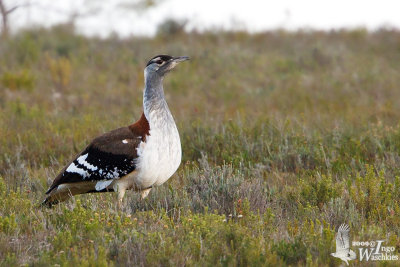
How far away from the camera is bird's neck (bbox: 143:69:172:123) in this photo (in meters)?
5.86

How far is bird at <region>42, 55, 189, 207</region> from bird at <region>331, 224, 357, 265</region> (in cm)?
171

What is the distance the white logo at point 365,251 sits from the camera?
14.0ft

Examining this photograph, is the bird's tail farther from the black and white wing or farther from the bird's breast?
the bird's breast

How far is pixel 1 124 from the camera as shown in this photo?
901 cm

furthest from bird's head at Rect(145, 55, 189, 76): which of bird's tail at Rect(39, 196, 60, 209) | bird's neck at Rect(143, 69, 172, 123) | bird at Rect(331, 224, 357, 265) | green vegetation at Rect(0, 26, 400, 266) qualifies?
bird at Rect(331, 224, 357, 265)

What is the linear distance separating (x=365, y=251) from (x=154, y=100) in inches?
98.6

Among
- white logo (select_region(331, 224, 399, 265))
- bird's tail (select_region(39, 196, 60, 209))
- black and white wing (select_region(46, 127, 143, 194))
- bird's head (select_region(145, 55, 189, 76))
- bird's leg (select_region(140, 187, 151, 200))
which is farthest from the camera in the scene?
bird's head (select_region(145, 55, 189, 76))

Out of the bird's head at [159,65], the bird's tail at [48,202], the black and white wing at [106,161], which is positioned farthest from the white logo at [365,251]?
the bird's tail at [48,202]

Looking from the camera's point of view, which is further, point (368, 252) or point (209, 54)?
point (209, 54)

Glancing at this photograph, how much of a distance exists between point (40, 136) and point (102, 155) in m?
3.02

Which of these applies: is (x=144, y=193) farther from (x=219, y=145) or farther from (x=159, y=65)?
(x=219, y=145)

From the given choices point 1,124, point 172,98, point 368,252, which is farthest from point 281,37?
point 368,252

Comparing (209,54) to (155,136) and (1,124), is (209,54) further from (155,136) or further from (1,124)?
(155,136)

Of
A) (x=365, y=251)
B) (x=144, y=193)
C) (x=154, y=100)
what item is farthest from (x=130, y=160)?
(x=365, y=251)
